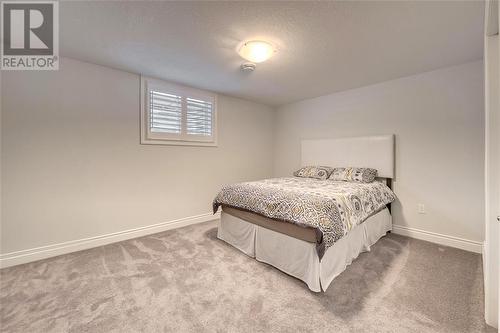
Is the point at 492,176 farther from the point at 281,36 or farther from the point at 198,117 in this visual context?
the point at 198,117

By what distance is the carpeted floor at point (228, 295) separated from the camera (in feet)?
4.94

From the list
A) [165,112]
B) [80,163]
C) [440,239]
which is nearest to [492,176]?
[440,239]

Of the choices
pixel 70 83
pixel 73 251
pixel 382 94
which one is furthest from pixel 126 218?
pixel 382 94

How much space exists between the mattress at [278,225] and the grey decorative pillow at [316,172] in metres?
1.54

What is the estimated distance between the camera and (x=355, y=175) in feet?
10.5

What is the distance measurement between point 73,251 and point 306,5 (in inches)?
136

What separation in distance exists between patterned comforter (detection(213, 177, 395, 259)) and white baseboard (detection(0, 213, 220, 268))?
1120 mm

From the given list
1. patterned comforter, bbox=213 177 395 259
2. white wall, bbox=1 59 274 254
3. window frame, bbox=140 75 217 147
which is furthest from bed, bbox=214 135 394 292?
window frame, bbox=140 75 217 147

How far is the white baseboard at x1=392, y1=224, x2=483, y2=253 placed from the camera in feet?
8.64

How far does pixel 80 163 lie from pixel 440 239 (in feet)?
15.1

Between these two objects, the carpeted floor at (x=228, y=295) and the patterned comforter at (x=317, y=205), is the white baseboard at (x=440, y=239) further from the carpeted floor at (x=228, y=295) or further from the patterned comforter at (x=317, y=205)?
the patterned comforter at (x=317, y=205)

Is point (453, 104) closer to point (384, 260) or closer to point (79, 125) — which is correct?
point (384, 260)

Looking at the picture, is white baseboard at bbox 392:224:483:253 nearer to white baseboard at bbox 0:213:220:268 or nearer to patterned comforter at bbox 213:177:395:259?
patterned comforter at bbox 213:177:395:259

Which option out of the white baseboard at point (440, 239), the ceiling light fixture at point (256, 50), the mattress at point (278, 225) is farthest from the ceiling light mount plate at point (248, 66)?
the white baseboard at point (440, 239)
